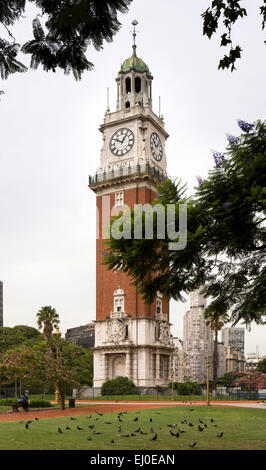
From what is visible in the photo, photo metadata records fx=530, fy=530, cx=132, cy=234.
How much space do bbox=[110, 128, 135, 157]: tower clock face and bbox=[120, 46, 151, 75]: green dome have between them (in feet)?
32.8

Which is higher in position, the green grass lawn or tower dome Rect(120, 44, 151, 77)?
tower dome Rect(120, 44, 151, 77)

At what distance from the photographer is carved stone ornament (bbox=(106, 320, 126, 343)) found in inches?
2413

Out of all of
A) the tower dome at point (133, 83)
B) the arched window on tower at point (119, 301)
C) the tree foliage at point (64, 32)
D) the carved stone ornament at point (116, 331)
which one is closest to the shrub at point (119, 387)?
the carved stone ornament at point (116, 331)

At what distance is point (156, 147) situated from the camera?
7069cm

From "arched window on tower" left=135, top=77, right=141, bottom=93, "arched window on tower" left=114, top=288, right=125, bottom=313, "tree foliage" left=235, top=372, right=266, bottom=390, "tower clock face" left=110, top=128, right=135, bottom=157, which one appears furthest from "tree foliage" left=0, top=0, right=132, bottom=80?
"tree foliage" left=235, top=372, right=266, bottom=390

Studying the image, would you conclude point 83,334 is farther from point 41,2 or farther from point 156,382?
point 41,2

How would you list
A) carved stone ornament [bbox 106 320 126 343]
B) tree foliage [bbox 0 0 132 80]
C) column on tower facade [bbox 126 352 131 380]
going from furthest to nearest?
1. carved stone ornament [bbox 106 320 126 343]
2. column on tower facade [bbox 126 352 131 380]
3. tree foliage [bbox 0 0 132 80]

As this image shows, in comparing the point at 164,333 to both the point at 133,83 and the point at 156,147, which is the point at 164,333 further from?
the point at 133,83

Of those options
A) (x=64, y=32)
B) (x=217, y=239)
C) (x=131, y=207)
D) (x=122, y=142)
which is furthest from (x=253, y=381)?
(x=64, y=32)

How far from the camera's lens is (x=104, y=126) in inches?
2813

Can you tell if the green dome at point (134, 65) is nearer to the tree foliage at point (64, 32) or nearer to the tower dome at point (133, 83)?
the tower dome at point (133, 83)

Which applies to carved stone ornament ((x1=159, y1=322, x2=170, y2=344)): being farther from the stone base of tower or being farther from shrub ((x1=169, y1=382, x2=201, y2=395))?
shrub ((x1=169, y1=382, x2=201, y2=395))

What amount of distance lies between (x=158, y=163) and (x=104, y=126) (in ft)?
29.4
